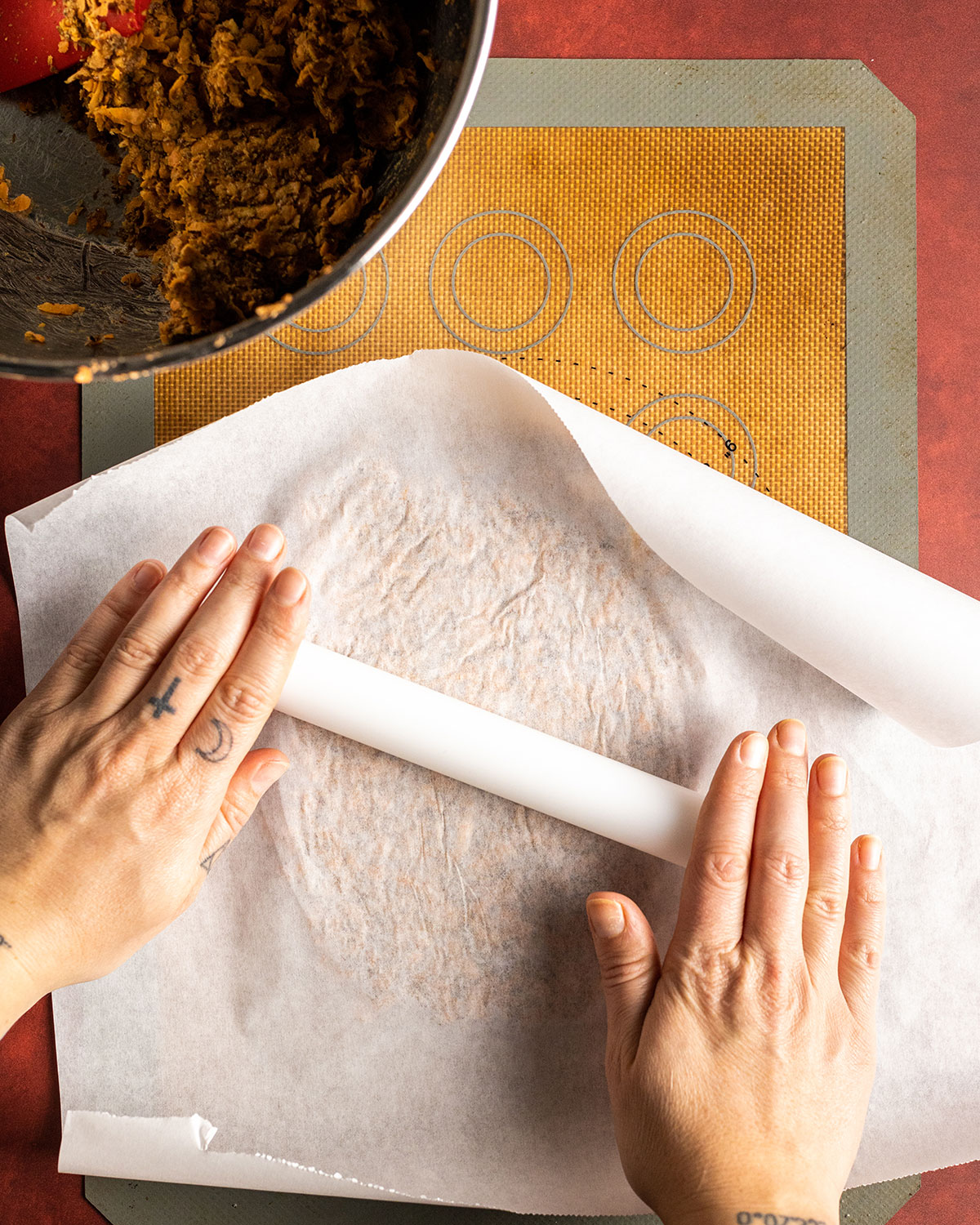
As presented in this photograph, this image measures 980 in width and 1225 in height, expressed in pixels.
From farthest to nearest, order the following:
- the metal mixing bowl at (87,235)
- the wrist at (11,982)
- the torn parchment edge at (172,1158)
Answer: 1. the torn parchment edge at (172,1158)
2. the wrist at (11,982)
3. the metal mixing bowl at (87,235)

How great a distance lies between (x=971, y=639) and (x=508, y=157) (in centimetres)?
61

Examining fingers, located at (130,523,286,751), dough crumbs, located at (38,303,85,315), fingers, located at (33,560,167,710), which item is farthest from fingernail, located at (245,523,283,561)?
dough crumbs, located at (38,303,85,315)

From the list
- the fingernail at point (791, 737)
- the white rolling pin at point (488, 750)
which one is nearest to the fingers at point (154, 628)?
the white rolling pin at point (488, 750)

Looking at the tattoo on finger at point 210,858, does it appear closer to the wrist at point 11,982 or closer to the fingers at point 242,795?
the fingers at point 242,795

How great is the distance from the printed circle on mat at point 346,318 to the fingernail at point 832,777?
58 centimetres

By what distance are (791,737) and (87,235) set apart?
0.71 m

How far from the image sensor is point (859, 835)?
78 cm

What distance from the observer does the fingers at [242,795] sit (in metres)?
0.74

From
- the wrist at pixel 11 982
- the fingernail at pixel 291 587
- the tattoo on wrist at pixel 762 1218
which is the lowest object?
the tattoo on wrist at pixel 762 1218

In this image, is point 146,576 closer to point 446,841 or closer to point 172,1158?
point 446,841

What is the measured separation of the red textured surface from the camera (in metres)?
0.85

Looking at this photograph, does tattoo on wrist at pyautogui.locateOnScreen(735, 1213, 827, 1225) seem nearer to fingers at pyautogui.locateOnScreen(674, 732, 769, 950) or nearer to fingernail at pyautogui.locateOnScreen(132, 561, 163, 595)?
fingers at pyautogui.locateOnScreen(674, 732, 769, 950)

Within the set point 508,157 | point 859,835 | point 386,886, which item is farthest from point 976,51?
point 386,886

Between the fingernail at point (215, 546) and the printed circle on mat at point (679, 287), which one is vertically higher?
the printed circle on mat at point (679, 287)
